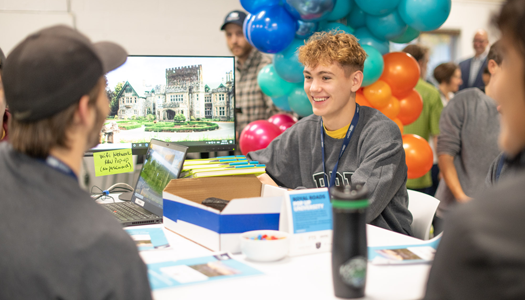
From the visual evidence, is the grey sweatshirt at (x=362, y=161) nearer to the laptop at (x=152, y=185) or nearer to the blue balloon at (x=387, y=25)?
the laptop at (x=152, y=185)

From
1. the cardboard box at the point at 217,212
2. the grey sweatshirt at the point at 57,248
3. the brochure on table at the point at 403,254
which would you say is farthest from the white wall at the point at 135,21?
the grey sweatshirt at the point at 57,248

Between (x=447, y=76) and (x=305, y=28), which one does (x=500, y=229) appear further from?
(x=447, y=76)

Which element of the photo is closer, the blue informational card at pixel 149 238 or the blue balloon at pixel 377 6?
the blue informational card at pixel 149 238

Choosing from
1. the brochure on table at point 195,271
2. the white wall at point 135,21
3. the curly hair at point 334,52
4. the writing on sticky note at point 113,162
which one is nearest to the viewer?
the brochure on table at point 195,271

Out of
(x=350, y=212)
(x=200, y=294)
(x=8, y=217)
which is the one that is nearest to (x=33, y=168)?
(x=8, y=217)

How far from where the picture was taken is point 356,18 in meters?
2.36

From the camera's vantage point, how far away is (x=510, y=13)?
589 millimetres

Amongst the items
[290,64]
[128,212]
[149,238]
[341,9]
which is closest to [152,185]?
[128,212]

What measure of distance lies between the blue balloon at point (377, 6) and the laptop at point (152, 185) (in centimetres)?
119

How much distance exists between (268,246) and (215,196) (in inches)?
17.6

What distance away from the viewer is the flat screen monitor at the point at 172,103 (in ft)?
7.16

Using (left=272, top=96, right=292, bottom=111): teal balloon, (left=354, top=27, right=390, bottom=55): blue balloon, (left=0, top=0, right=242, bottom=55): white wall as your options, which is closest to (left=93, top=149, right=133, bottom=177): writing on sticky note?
(left=272, top=96, right=292, bottom=111): teal balloon

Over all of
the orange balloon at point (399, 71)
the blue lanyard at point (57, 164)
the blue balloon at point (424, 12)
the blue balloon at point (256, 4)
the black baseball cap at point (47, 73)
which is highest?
the blue balloon at point (256, 4)

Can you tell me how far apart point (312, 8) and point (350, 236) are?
59.9 inches
